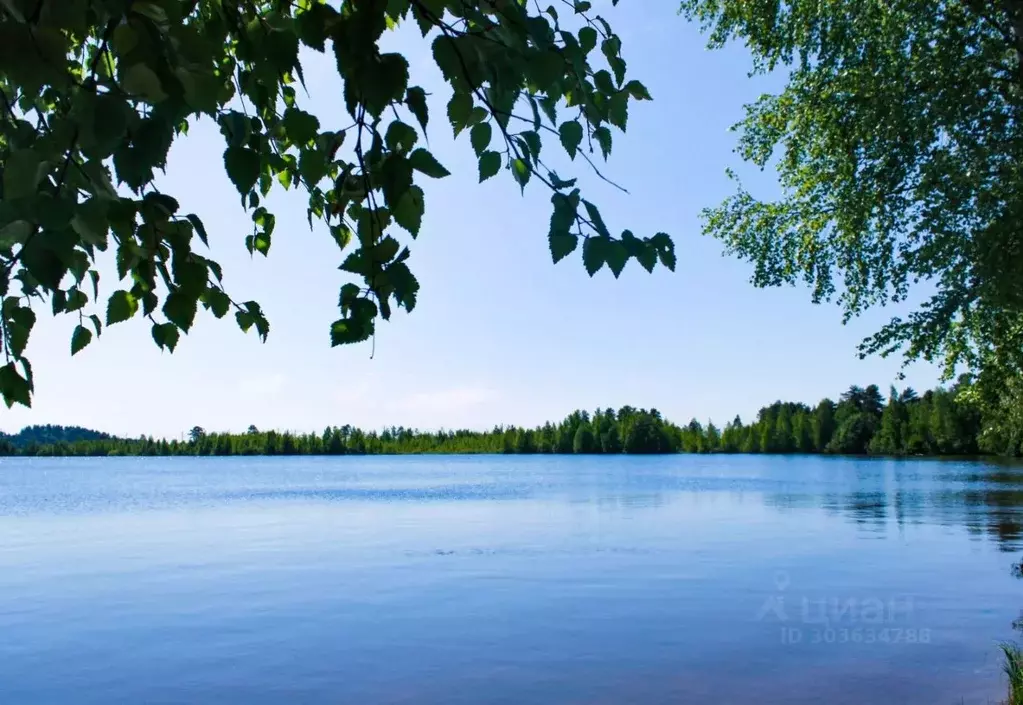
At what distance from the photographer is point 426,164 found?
2.51 m

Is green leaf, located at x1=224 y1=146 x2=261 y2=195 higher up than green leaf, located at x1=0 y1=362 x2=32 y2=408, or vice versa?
green leaf, located at x1=224 y1=146 x2=261 y2=195

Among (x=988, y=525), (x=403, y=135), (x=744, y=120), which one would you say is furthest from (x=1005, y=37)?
(x=988, y=525)

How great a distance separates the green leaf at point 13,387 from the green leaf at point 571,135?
191 centimetres

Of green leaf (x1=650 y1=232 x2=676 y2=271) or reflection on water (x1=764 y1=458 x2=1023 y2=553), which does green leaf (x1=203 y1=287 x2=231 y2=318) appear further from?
reflection on water (x1=764 y1=458 x2=1023 y2=553)

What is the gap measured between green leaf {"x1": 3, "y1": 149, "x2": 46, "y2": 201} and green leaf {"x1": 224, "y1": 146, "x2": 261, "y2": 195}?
47cm

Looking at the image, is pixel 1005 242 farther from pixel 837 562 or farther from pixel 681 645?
pixel 837 562

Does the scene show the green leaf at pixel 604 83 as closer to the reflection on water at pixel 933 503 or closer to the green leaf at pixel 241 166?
the green leaf at pixel 241 166

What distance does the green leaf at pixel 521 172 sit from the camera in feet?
9.97

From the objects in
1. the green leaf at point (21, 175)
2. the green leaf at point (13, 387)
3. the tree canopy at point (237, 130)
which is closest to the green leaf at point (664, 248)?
the tree canopy at point (237, 130)

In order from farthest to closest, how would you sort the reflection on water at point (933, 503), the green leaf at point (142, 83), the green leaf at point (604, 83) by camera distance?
the reflection on water at point (933, 503) < the green leaf at point (604, 83) < the green leaf at point (142, 83)

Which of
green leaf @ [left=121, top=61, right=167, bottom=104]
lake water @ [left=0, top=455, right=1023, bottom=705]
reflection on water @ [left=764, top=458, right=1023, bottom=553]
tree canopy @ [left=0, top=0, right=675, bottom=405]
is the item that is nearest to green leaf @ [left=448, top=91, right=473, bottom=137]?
tree canopy @ [left=0, top=0, right=675, bottom=405]

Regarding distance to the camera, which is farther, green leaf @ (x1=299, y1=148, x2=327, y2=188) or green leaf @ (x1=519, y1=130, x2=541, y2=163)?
green leaf @ (x1=519, y1=130, x2=541, y2=163)

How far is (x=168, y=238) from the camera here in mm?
2674

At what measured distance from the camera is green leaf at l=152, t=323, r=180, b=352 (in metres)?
3.06
